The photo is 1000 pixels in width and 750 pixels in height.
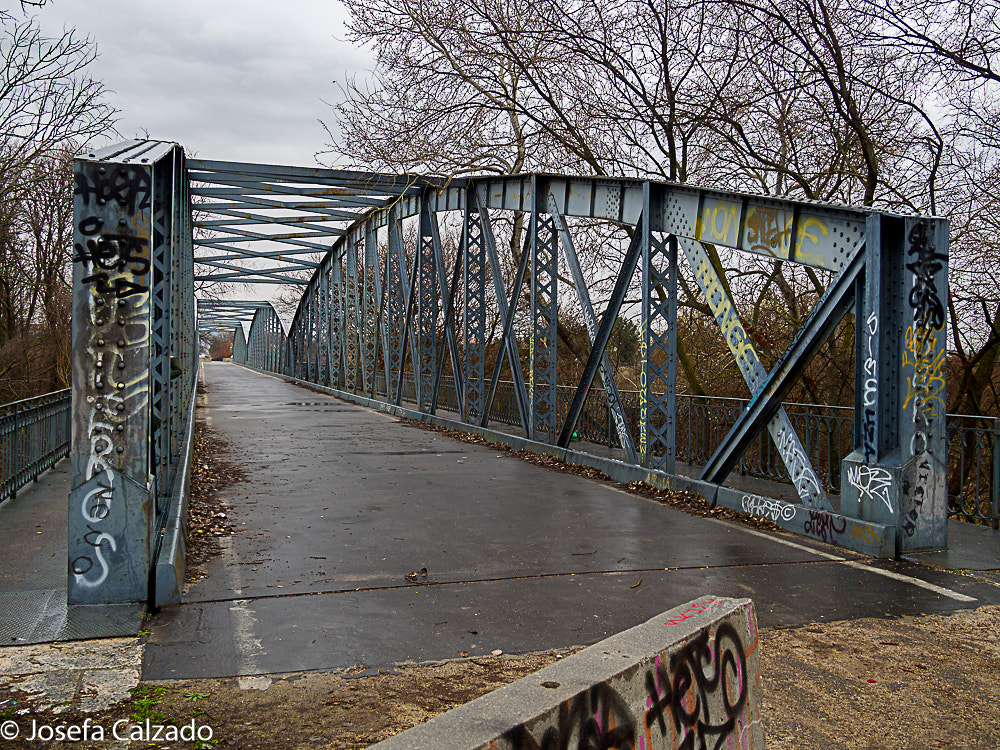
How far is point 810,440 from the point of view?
1266 centimetres

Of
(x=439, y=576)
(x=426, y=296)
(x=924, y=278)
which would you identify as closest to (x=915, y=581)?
(x=924, y=278)

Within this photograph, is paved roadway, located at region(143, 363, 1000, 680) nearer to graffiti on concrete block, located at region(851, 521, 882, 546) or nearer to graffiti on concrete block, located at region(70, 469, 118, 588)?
graffiti on concrete block, located at region(851, 521, 882, 546)

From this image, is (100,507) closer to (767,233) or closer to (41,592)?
(41,592)

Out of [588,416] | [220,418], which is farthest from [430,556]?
[220,418]

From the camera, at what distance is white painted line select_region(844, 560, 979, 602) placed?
225 inches

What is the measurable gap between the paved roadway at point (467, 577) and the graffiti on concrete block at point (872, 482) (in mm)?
575

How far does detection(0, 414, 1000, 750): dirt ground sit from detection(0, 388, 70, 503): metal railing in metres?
6.48

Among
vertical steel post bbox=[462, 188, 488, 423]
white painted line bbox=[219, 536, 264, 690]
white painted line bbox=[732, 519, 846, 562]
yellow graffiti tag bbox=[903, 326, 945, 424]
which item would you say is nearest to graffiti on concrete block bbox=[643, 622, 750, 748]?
white painted line bbox=[219, 536, 264, 690]

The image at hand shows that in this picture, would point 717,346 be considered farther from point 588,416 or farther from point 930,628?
point 930,628

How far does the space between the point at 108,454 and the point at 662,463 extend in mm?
6997

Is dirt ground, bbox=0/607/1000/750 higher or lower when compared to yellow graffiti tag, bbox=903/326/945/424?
lower

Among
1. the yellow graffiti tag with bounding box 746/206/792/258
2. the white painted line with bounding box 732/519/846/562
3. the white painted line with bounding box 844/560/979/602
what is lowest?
the white painted line with bounding box 732/519/846/562

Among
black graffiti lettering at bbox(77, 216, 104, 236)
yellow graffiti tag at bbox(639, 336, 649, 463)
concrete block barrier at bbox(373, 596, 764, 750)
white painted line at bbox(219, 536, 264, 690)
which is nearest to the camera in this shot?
concrete block barrier at bbox(373, 596, 764, 750)

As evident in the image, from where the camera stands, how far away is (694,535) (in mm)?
7664
